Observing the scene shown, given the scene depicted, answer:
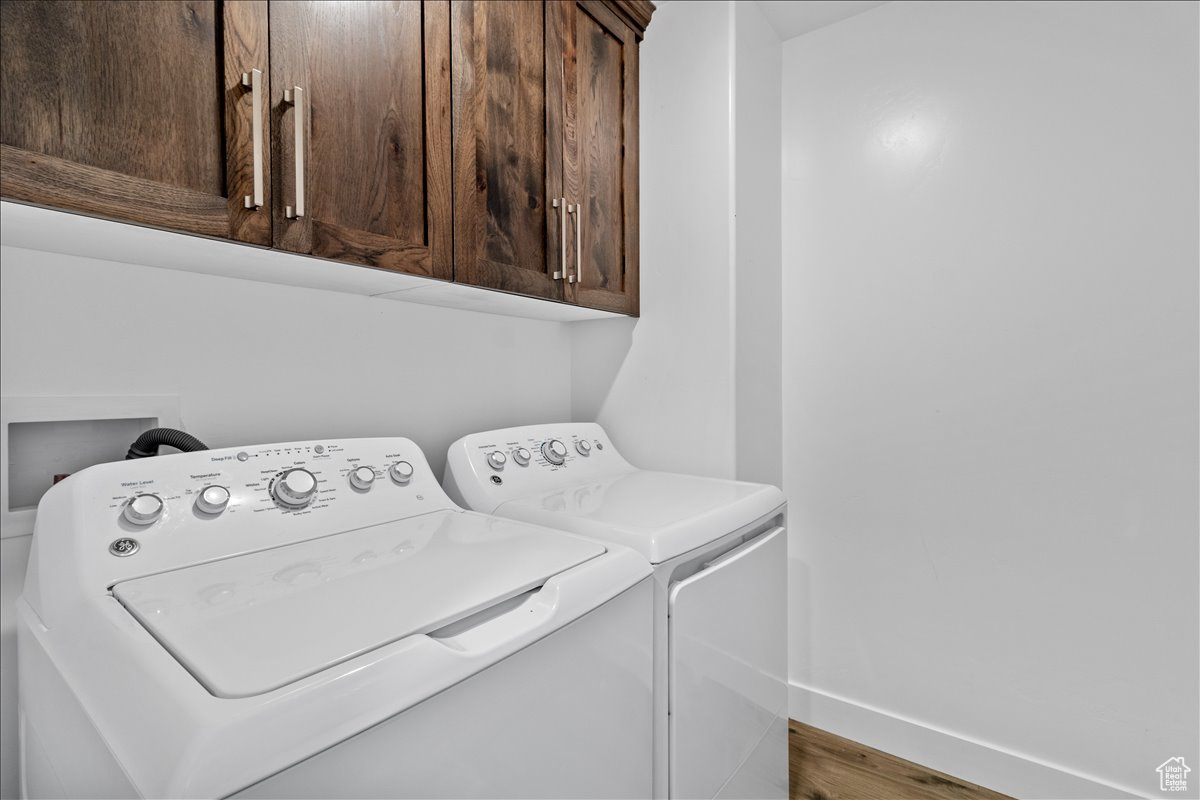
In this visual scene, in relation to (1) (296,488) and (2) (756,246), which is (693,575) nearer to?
(1) (296,488)

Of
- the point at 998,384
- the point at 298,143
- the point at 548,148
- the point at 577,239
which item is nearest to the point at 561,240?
the point at 577,239

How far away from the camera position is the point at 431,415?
151cm

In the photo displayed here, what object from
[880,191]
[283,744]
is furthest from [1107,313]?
[283,744]

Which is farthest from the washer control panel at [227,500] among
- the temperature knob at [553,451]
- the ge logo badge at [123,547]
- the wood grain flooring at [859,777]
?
the wood grain flooring at [859,777]

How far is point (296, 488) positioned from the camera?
97 cm

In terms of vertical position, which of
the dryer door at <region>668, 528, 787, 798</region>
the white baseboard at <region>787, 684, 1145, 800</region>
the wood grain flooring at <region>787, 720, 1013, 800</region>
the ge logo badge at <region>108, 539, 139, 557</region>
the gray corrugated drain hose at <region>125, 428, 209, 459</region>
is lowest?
the wood grain flooring at <region>787, 720, 1013, 800</region>

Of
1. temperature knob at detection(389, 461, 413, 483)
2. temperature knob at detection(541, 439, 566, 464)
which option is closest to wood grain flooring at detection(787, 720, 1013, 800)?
temperature knob at detection(541, 439, 566, 464)

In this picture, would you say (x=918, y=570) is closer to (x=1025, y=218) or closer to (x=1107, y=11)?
(x=1025, y=218)

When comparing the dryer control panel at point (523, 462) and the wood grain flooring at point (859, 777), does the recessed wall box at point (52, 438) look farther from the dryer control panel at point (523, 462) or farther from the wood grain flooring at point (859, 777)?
the wood grain flooring at point (859, 777)

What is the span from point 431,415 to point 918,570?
4.93ft

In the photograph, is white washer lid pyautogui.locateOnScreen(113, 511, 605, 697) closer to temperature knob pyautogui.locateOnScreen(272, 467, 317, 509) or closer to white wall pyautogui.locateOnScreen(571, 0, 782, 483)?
temperature knob pyautogui.locateOnScreen(272, 467, 317, 509)

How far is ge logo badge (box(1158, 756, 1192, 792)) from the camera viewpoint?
4.55 ft

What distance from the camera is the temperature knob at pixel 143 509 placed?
2.63 ft

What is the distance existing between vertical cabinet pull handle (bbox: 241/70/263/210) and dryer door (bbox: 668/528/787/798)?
0.89 metres
